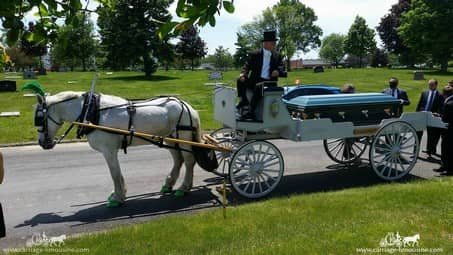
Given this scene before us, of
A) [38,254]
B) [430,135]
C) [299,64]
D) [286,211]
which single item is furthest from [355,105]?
[299,64]

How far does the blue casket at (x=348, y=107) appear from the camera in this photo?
831 cm

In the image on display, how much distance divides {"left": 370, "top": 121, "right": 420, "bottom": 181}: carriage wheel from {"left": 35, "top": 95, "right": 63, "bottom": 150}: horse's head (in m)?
5.41

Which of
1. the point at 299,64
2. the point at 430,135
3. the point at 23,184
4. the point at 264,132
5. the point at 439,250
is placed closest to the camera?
the point at 439,250

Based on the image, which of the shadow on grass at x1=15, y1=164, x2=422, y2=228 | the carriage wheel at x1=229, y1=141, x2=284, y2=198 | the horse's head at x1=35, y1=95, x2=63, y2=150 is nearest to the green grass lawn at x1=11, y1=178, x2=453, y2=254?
the carriage wheel at x1=229, y1=141, x2=284, y2=198

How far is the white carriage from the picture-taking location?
769cm

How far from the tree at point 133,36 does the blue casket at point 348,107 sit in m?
37.1

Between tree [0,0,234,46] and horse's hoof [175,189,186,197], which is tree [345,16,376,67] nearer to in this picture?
horse's hoof [175,189,186,197]

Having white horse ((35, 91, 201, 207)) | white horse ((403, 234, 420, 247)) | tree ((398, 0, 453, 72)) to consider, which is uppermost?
tree ((398, 0, 453, 72))

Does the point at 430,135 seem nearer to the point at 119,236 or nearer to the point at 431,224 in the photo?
the point at 431,224

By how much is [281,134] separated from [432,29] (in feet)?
158

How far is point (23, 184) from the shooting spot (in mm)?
8906

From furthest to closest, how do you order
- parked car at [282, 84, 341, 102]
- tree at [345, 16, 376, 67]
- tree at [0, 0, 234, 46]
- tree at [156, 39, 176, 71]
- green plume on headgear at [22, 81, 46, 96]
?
tree at [345, 16, 376, 67], tree at [156, 39, 176, 71], parked car at [282, 84, 341, 102], green plume on headgear at [22, 81, 46, 96], tree at [0, 0, 234, 46]

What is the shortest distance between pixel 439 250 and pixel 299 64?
109184mm

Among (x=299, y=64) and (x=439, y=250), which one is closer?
(x=439, y=250)
